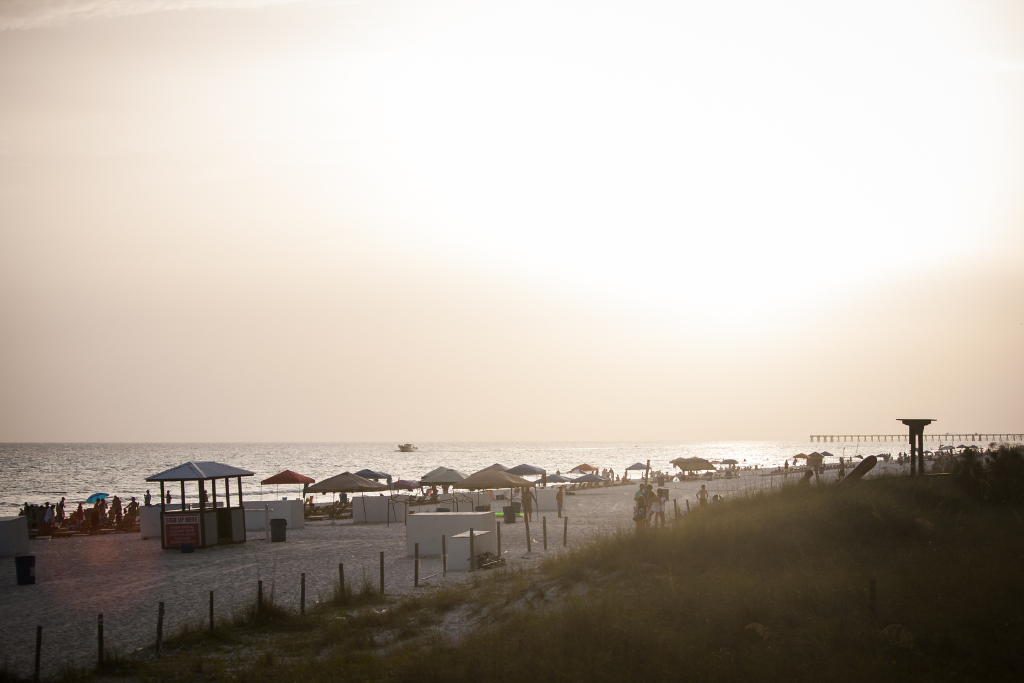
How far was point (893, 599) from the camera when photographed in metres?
12.3

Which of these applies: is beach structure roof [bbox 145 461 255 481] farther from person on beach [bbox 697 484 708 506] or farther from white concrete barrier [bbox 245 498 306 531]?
person on beach [bbox 697 484 708 506]

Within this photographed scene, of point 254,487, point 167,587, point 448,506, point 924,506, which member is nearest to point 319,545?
point 167,587

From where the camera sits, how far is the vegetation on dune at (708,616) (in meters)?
10.9

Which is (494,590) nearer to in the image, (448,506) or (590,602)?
(590,602)

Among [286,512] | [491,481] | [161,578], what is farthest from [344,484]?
[161,578]

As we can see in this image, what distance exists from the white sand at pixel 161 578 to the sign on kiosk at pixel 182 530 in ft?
1.90

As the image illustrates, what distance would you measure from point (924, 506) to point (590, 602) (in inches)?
406

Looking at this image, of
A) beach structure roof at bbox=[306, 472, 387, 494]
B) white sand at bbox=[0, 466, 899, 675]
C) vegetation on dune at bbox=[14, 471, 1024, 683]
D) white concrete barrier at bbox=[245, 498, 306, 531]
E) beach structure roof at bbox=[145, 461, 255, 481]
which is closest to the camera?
vegetation on dune at bbox=[14, 471, 1024, 683]

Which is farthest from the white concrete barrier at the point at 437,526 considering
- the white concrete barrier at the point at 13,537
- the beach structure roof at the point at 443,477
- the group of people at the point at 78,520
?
the group of people at the point at 78,520

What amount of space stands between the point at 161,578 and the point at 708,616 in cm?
1521

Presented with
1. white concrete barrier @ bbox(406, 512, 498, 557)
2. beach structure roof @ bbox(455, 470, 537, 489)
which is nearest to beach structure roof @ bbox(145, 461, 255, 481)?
white concrete barrier @ bbox(406, 512, 498, 557)

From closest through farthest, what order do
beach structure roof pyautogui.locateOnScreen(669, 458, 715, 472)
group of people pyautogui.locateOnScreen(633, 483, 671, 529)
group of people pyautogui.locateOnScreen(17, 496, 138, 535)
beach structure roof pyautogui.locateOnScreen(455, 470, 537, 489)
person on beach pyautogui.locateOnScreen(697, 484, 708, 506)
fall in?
1. group of people pyautogui.locateOnScreen(633, 483, 671, 529)
2. person on beach pyautogui.locateOnScreen(697, 484, 708, 506)
3. beach structure roof pyautogui.locateOnScreen(455, 470, 537, 489)
4. group of people pyautogui.locateOnScreen(17, 496, 138, 535)
5. beach structure roof pyautogui.locateOnScreen(669, 458, 715, 472)

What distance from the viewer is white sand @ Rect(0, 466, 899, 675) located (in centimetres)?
1464

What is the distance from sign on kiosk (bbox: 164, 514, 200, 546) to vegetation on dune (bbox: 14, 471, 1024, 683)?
12929 mm
